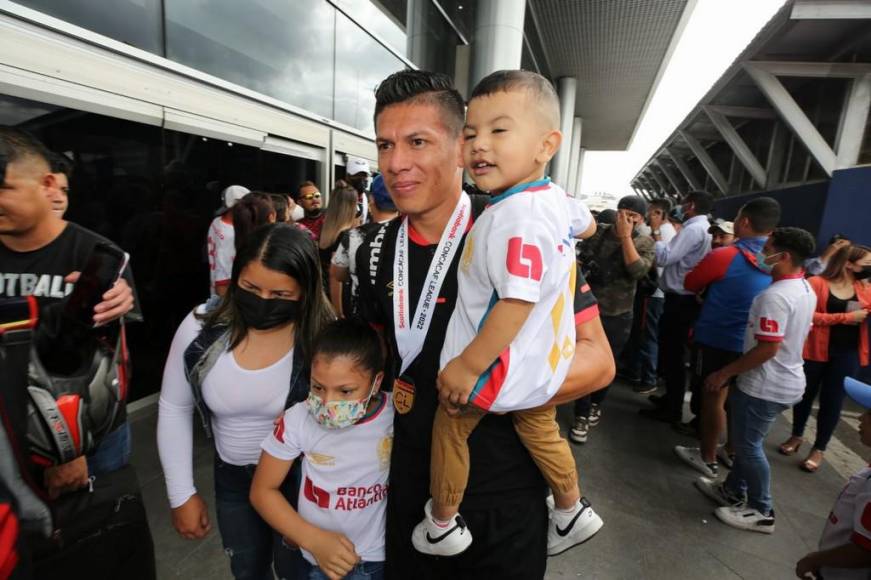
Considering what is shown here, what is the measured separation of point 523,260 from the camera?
1.06 m

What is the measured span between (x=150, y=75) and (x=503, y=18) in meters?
6.08

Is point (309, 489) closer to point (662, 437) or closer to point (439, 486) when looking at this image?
point (439, 486)

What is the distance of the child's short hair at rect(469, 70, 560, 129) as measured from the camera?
1247mm

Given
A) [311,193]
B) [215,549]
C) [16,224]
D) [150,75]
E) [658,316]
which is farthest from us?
[658,316]

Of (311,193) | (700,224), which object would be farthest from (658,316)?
→ (311,193)

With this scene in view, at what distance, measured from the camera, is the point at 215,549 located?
243cm

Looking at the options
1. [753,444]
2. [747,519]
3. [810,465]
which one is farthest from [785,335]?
[810,465]

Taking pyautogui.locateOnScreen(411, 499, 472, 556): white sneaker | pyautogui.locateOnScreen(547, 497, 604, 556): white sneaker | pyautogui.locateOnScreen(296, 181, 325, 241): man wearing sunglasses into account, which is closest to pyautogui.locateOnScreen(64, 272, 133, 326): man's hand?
pyautogui.locateOnScreen(411, 499, 472, 556): white sneaker

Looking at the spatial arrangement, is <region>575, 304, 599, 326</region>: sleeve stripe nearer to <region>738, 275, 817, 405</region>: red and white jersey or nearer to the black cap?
<region>738, 275, 817, 405</region>: red and white jersey

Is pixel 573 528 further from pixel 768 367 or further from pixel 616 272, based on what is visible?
pixel 616 272

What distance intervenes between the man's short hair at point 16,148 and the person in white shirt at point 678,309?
4760mm

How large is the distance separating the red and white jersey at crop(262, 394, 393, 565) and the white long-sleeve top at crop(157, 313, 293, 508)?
0.50 ft

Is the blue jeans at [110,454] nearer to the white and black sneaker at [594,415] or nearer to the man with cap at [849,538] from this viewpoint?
the man with cap at [849,538]

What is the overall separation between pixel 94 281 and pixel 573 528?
1.90m
